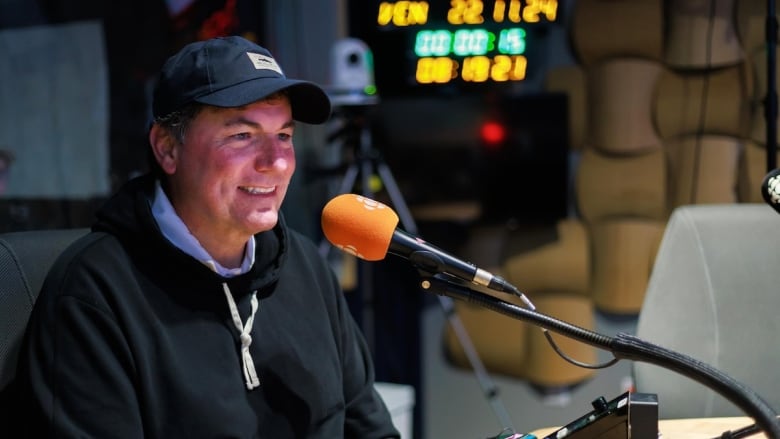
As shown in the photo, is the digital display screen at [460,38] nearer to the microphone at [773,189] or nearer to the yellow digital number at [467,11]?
the yellow digital number at [467,11]

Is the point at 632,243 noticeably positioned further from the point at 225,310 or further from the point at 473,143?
the point at 225,310

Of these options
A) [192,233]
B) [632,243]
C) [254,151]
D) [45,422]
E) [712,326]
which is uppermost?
[254,151]

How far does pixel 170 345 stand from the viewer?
156cm

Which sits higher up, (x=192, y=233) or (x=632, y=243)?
(x=192, y=233)

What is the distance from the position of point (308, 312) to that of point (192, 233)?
0.30 m

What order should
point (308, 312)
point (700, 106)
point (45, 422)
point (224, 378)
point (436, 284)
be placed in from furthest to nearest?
point (700, 106)
point (308, 312)
point (224, 378)
point (45, 422)
point (436, 284)

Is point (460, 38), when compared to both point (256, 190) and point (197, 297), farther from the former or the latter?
point (197, 297)

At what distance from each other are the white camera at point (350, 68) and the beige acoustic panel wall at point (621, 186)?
99 centimetres

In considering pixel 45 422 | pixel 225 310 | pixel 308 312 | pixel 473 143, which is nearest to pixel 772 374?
pixel 308 312

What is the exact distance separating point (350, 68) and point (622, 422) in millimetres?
2541

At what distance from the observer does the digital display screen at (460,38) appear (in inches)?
144

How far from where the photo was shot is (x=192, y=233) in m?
1.68

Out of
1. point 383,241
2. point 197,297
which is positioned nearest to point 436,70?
point 197,297

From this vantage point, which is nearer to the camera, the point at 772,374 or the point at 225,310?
the point at 225,310
